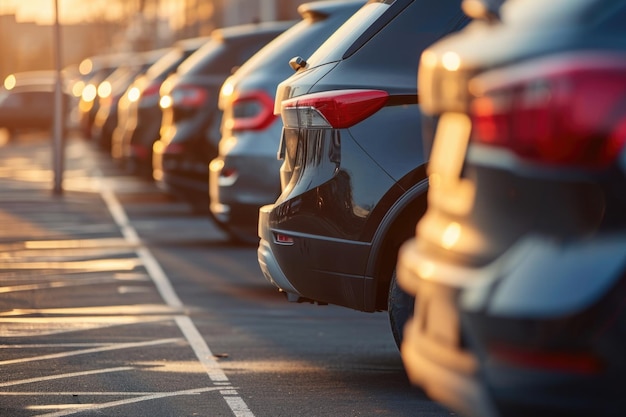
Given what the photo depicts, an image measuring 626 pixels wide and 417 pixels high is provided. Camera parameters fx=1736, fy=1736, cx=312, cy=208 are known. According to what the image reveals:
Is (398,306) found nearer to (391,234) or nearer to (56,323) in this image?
(391,234)

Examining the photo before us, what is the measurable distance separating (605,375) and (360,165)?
3558 millimetres

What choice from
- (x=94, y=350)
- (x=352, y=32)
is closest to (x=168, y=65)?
(x=94, y=350)

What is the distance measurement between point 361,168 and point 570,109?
11.6ft

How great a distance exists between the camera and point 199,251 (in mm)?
14594

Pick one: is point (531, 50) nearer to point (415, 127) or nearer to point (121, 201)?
point (415, 127)

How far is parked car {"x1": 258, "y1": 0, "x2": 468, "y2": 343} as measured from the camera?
7.20 m

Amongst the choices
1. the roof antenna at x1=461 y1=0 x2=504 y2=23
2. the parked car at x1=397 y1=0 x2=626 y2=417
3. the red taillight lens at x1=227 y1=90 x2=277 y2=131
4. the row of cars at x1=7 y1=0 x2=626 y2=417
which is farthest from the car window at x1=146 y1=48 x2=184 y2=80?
the parked car at x1=397 y1=0 x2=626 y2=417

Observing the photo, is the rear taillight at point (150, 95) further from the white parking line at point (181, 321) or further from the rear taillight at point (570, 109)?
the rear taillight at point (570, 109)

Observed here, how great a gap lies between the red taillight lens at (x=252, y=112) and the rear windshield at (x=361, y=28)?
4.28 metres

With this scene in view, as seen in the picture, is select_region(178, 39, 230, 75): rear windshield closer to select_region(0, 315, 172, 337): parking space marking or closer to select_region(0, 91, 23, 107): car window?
select_region(0, 315, 172, 337): parking space marking

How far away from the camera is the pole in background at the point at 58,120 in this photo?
23.1 meters

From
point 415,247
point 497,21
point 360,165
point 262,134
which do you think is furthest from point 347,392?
point 262,134

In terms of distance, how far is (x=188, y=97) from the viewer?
640 inches

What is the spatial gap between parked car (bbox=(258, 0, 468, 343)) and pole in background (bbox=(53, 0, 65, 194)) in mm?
15831
